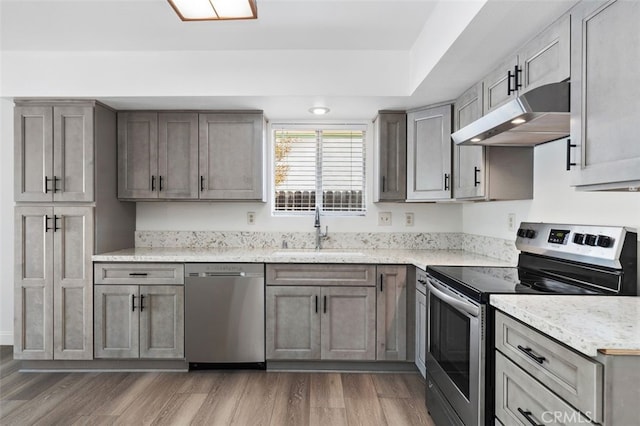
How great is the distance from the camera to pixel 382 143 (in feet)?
10.9

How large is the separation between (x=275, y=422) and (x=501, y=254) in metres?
1.90

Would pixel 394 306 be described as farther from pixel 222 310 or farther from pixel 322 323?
pixel 222 310

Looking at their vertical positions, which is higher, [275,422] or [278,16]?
[278,16]

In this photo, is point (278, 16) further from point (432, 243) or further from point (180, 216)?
point (432, 243)

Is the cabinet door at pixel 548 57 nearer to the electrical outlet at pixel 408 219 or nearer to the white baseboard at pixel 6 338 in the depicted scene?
the electrical outlet at pixel 408 219

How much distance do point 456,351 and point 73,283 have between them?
2.79 metres

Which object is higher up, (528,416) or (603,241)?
(603,241)

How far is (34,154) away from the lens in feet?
9.83

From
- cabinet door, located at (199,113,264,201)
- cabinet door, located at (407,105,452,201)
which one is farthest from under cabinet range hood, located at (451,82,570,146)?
cabinet door, located at (199,113,264,201)

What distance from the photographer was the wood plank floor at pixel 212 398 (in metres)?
2.34

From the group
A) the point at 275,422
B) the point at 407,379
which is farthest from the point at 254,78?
the point at 407,379

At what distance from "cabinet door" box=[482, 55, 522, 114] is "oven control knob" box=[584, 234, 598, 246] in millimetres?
803

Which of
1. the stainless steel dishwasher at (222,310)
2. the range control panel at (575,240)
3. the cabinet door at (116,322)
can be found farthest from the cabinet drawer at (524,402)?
the cabinet door at (116,322)

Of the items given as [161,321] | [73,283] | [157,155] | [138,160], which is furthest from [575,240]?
[73,283]
